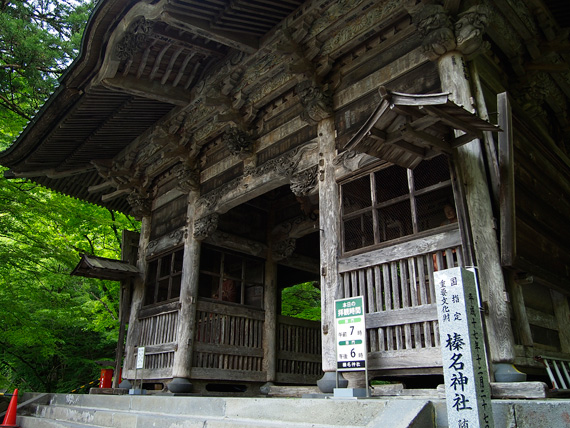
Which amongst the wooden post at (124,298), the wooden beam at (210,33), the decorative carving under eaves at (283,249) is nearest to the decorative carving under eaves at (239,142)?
the wooden beam at (210,33)

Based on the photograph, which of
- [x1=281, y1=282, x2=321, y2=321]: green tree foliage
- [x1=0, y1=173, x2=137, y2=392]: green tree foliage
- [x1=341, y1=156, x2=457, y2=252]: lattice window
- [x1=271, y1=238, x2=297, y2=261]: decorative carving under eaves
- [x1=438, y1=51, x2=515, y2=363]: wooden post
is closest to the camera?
[x1=438, y1=51, x2=515, y2=363]: wooden post

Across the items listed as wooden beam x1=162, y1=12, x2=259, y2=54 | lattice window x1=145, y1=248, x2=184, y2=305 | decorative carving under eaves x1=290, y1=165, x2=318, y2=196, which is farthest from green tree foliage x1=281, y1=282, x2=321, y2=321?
wooden beam x1=162, y1=12, x2=259, y2=54

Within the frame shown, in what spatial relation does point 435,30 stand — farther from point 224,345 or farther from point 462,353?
point 224,345

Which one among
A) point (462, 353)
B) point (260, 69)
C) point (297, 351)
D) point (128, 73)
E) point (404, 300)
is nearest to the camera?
point (462, 353)

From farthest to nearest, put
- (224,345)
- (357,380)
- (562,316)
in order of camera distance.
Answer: (224,345), (562,316), (357,380)

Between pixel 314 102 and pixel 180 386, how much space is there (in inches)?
202

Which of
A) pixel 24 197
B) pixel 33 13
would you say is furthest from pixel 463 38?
pixel 33 13

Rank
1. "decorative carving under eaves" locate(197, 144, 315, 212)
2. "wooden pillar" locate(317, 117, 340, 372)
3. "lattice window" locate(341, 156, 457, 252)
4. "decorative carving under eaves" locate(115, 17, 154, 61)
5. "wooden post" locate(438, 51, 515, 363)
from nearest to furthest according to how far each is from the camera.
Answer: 1. "wooden post" locate(438, 51, 515, 363)
2. "lattice window" locate(341, 156, 457, 252)
3. "wooden pillar" locate(317, 117, 340, 372)
4. "decorative carving under eaves" locate(115, 17, 154, 61)
5. "decorative carving under eaves" locate(197, 144, 315, 212)

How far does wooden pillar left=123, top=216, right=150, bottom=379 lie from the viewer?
30.1ft

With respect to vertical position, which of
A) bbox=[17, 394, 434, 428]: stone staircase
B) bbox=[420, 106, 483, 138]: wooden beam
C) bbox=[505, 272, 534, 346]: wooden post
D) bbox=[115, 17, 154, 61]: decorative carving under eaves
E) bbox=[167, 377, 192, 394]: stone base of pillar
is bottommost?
bbox=[17, 394, 434, 428]: stone staircase

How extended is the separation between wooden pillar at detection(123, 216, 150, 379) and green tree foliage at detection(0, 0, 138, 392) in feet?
7.93

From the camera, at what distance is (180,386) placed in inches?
295

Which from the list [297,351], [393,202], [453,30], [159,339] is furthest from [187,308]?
[453,30]

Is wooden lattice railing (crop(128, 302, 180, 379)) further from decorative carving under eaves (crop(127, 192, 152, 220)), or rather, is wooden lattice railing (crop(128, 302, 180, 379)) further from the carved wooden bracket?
the carved wooden bracket
